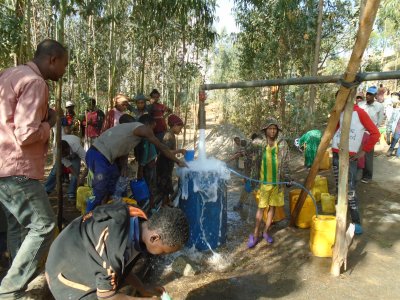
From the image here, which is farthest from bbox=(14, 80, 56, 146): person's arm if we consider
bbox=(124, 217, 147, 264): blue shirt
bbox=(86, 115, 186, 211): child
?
bbox=(86, 115, 186, 211): child

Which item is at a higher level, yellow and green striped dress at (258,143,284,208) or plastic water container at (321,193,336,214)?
yellow and green striped dress at (258,143,284,208)

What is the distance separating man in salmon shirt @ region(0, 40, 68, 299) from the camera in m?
2.24

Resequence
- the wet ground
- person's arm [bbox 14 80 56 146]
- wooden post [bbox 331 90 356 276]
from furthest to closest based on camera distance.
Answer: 1. wooden post [bbox 331 90 356 276]
2. the wet ground
3. person's arm [bbox 14 80 56 146]

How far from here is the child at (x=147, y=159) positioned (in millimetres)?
4922

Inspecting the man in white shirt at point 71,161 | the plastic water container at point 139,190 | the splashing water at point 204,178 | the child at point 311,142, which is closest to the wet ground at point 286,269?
the man in white shirt at point 71,161

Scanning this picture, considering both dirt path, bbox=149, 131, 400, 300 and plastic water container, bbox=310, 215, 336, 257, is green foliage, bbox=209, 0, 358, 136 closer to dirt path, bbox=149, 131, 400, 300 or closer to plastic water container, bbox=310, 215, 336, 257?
dirt path, bbox=149, 131, 400, 300

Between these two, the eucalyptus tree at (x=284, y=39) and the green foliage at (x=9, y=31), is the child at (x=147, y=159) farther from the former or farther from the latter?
the eucalyptus tree at (x=284, y=39)

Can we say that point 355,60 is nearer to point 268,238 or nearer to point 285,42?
point 268,238

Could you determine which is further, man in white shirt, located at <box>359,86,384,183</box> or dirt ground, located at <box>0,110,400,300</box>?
man in white shirt, located at <box>359,86,384,183</box>

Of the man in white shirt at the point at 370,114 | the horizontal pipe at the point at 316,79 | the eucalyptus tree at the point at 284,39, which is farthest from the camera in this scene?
the eucalyptus tree at the point at 284,39

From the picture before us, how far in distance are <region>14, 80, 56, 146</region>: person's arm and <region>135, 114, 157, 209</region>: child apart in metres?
2.53

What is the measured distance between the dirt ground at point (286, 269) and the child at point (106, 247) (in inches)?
41.6

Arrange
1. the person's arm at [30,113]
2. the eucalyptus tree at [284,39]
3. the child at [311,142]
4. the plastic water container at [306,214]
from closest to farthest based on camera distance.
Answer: the person's arm at [30,113], the plastic water container at [306,214], the child at [311,142], the eucalyptus tree at [284,39]

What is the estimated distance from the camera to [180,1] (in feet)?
25.8
